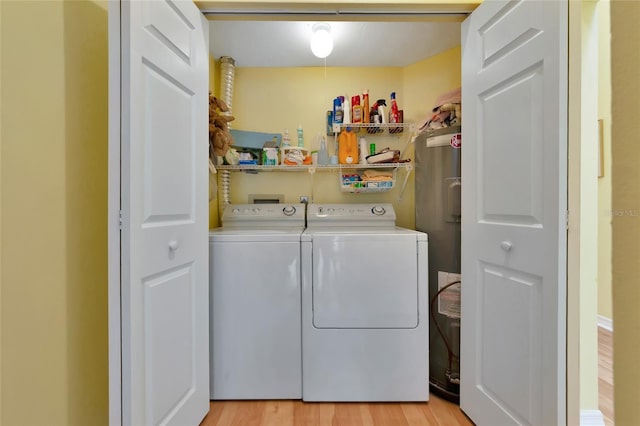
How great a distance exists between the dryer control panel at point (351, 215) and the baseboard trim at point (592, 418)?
140cm

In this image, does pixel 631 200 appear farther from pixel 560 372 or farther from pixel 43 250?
pixel 43 250

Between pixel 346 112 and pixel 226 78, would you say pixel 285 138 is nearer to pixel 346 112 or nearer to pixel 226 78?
pixel 346 112

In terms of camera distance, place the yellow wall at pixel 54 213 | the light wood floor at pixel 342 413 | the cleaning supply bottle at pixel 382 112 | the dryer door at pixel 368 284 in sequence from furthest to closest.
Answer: the cleaning supply bottle at pixel 382 112 → the dryer door at pixel 368 284 → the light wood floor at pixel 342 413 → the yellow wall at pixel 54 213

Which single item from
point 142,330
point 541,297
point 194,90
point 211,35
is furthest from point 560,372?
point 211,35

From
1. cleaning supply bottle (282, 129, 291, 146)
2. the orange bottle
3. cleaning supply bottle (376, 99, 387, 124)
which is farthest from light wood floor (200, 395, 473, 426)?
cleaning supply bottle (376, 99, 387, 124)

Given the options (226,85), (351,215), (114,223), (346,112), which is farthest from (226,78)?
(114,223)

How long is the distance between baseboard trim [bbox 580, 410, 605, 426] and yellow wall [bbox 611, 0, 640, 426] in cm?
135

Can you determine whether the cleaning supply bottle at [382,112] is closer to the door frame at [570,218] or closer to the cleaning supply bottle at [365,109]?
the cleaning supply bottle at [365,109]

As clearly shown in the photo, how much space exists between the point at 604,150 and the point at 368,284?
6.30 feet

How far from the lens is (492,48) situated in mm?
1280

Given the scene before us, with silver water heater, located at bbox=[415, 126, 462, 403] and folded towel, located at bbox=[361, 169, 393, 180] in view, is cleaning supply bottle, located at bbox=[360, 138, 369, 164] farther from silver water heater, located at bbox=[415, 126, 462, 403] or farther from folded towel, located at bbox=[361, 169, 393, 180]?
silver water heater, located at bbox=[415, 126, 462, 403]

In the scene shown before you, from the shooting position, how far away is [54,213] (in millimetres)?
895

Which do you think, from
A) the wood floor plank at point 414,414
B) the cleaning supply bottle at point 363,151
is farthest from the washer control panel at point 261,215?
the wood floor plank at point 414,414

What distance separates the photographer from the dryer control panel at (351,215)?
6.99 ft
